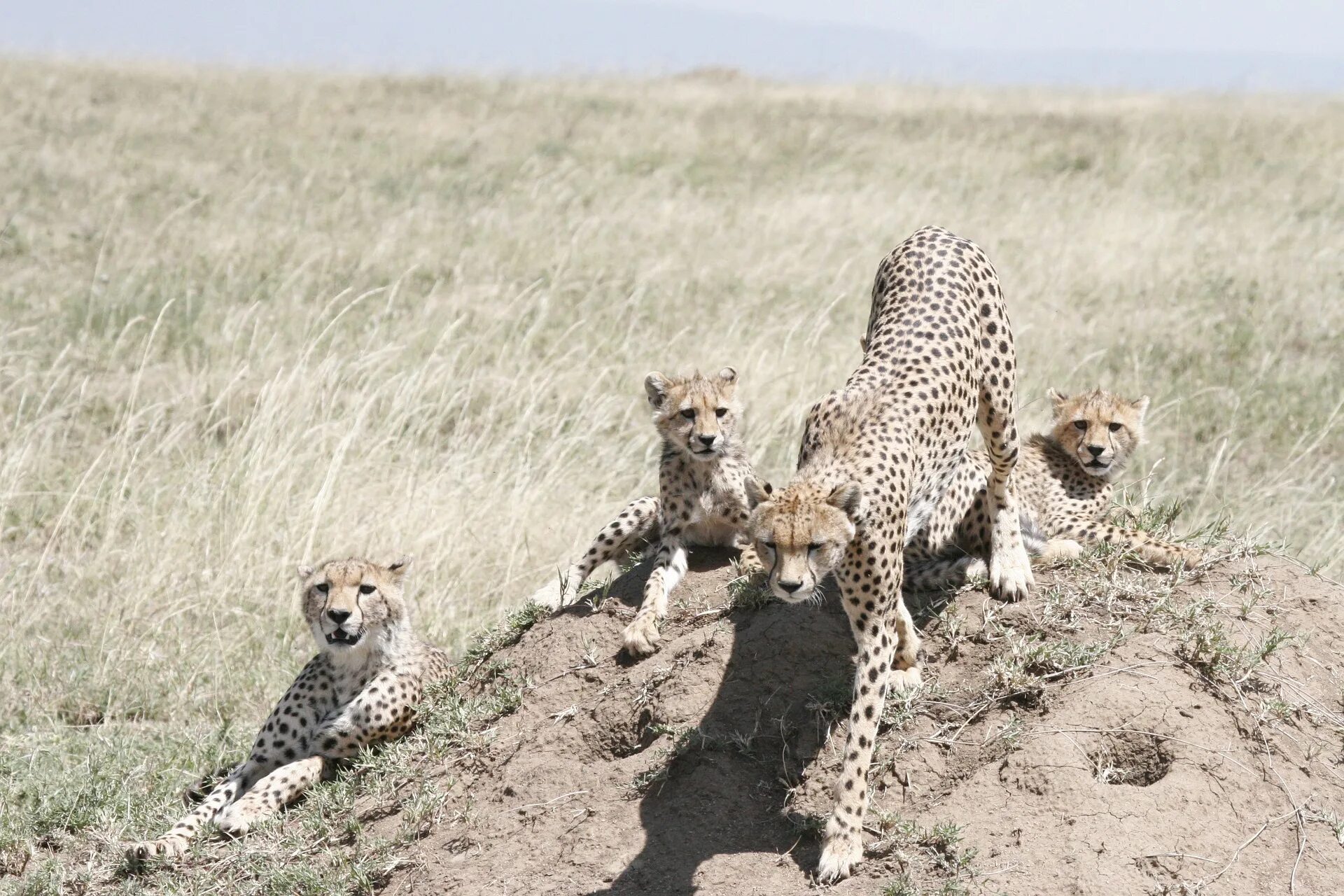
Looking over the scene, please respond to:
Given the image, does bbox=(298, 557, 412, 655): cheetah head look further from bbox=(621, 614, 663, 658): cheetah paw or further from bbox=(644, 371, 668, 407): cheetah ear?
bbox=(644, 371, 668, 407): cheetah ear

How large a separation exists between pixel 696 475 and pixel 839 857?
160cm

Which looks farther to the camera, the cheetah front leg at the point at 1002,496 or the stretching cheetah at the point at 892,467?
the cheetah front leg at the point at 1002,496

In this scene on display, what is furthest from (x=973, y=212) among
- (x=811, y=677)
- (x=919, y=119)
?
(x=811, y=677)

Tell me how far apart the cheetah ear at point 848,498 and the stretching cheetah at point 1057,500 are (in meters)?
1.08

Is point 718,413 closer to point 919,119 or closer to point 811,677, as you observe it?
point 811,677

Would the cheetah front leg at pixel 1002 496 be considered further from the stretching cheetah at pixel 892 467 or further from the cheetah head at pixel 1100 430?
the cheetah head at pixel 1100 430

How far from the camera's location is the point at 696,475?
4809 mm

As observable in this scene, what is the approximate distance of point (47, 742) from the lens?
529 centimetres

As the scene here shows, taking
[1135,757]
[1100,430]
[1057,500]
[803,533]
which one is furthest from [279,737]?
[1100,430]

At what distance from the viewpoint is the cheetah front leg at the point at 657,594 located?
444 centimetres

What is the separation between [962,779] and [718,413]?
158cm

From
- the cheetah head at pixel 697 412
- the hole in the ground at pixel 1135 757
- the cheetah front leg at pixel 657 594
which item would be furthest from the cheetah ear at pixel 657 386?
the hole in the ground at pixel 1135 757

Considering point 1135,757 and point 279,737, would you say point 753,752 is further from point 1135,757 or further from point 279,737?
point 279,737

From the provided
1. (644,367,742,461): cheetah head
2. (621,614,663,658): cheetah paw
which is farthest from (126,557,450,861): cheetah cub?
(644,367,742,461): cheetah head
